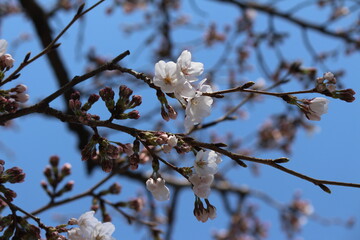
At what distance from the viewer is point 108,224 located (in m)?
1.34

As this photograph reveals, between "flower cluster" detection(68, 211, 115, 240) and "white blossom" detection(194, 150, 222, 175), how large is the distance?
41cm

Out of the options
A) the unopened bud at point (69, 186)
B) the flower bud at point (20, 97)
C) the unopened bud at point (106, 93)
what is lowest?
the unopened bud at point (69, 186)

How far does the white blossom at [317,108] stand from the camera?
1296 millimetres

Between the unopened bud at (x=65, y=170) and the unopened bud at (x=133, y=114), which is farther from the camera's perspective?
the unopened bud at (x=65, y=170)

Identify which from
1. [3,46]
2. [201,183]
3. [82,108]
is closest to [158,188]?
[201,183]

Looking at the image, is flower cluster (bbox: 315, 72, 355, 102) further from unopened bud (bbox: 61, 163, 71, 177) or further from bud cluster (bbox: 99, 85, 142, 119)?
unopened bud (bbox: 61, 163, 71, 177)

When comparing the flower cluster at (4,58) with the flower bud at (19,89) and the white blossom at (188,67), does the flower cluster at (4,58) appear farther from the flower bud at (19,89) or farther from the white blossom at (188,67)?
the white blossom at (188,67)

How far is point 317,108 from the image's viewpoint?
1298 millimetres

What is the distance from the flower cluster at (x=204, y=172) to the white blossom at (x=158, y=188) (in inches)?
5.1

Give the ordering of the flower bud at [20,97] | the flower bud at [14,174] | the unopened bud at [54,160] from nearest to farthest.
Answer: the flower bud at [14,174]
the flower bud at [20,97]
the unopened bud at [54,160]

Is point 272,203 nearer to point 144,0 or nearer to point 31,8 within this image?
point 31,8

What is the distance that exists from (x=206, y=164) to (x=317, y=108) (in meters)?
0.45

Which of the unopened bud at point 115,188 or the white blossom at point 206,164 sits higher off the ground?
the unopened bud at point 115,188

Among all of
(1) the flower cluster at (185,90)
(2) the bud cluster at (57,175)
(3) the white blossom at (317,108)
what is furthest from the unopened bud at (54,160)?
→ (3) the white blossom at (317,108)
